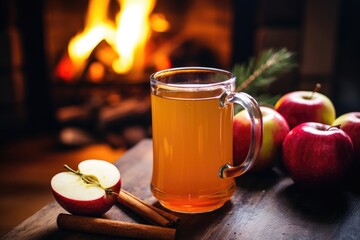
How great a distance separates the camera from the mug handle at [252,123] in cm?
78

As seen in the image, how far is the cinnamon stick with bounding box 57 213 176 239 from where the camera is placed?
74cm

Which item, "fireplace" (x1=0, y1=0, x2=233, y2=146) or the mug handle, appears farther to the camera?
A: "fireplace" (x1=0, y1=0, x2=233, y2=146)

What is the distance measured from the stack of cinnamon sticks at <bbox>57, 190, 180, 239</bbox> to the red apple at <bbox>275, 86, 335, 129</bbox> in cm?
37

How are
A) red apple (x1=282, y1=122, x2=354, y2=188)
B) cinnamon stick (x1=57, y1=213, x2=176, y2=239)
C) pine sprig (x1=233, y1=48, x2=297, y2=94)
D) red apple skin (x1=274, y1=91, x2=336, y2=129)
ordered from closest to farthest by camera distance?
cinnamon stick (x1=57, y1=213, x2=176, y2=239), red apple (x1=282, y1=122, x2=354, y2=188), red apple skin (x1=274, y1=91, x2=336, y2=129), pine sprig (x1=233, y1=48, x2=297, y2=94)

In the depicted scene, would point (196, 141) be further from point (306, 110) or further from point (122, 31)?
point (122, 31)

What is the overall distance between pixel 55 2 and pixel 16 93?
1.48ft

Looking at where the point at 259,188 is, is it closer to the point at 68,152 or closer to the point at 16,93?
the point at 68,152

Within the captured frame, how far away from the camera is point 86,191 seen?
78 cm

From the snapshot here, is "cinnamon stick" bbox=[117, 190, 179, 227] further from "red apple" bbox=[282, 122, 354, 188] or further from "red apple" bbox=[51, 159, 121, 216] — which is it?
"red apple" bbox=[282, 122, 354, 188]

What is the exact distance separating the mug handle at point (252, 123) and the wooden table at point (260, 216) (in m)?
0.08

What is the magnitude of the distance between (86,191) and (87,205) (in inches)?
0.9

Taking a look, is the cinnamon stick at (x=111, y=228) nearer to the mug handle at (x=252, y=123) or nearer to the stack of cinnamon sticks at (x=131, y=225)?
the stack of cinnamon sticks at (x=131, y=225)

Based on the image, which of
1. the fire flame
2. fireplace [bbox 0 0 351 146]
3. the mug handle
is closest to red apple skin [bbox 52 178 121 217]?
the mug handle

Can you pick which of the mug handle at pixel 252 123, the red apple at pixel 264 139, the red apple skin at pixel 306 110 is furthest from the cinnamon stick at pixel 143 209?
the red apple skin at pixel 306 110
